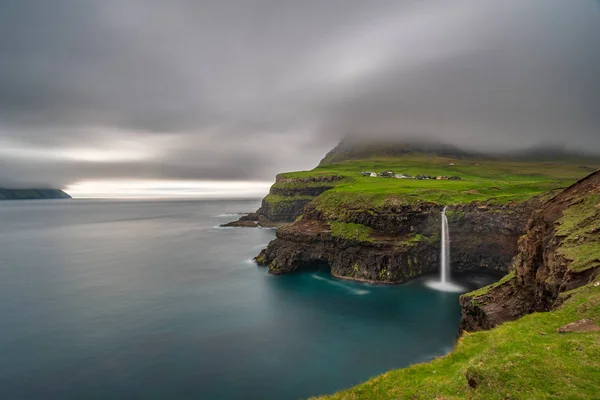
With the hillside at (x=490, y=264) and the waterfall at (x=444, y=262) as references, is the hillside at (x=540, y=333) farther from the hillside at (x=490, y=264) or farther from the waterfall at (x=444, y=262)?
the waterfall at (x=444, y=262)

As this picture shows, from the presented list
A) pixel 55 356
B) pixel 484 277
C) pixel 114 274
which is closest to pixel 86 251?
pixel 114 274

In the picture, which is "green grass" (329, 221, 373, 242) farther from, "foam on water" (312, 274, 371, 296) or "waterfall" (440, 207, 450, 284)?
"waterfall" (440, 207, 450, 284)

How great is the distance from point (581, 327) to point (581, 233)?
12396 mm

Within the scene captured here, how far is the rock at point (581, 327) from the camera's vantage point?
15281 mm

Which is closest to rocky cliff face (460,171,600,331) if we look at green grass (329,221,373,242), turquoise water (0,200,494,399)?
turquoise water (0,200,494,399)

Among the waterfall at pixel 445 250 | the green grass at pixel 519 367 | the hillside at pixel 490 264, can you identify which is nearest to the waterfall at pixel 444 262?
the waterfall at pixel 445 250

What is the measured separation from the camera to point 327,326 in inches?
1855

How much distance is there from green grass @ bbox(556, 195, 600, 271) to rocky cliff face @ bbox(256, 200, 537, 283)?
41046mm

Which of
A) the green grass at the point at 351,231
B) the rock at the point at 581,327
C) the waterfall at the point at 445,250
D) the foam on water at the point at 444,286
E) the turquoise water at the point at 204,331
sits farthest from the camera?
the green grass at the point at 351,231

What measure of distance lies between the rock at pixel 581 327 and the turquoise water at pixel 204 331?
73.9ft

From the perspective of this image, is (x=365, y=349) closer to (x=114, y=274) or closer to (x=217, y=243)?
(x=114, y=274)

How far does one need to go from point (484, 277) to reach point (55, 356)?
78.4 metres

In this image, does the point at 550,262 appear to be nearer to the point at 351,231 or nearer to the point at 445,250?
the point at 445,250

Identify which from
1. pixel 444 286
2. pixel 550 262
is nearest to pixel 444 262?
pixel 444 286
